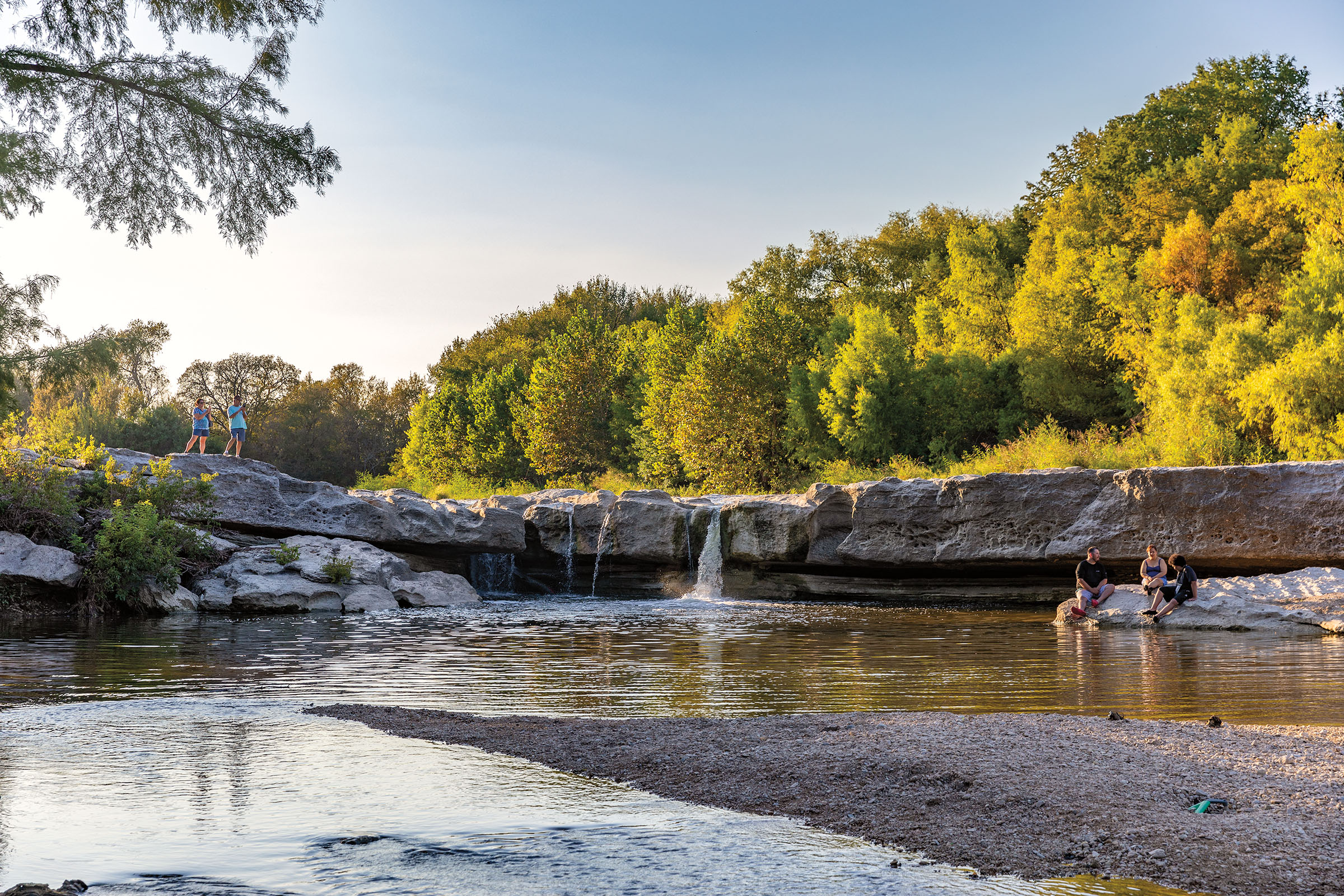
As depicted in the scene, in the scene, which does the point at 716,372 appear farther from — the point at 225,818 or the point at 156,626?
the point at 225,818

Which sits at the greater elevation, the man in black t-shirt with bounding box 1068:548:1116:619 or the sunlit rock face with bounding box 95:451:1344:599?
the sunlit rock face with bounding box 95:451:1344:599

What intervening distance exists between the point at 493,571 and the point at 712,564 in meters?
5.68

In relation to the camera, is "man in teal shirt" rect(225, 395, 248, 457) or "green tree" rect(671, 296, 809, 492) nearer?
"man in teal shirt" rect(225, 395, 248, 457)

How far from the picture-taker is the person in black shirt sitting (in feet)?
50.4

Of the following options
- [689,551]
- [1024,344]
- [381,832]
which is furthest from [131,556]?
[1024,344]

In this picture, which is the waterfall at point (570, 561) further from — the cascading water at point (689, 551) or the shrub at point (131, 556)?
the shrub at point (131, 556)

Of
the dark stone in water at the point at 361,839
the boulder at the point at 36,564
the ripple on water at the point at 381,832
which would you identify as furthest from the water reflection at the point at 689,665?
the dark stone in water at the point at 361,839

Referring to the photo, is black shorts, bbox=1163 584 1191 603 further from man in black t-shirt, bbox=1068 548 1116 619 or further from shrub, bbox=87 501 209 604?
shrub, bbox=87 501 209 604

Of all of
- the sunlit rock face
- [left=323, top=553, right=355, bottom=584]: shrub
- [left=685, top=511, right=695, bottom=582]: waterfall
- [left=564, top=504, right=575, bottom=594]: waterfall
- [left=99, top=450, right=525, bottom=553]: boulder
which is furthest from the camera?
[left=564, top=504, right=575, bottom=594]: waterfall

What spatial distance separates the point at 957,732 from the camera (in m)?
6.45

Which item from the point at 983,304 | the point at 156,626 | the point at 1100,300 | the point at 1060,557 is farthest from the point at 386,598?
the point at 983,304

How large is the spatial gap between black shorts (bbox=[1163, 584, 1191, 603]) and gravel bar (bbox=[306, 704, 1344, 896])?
894 cm

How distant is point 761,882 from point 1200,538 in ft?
55.1

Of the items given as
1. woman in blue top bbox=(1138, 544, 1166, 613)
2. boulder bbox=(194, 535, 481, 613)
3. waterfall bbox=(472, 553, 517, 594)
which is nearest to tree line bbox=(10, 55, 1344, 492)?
boulder bbox=(194, 535, 481, 613)
